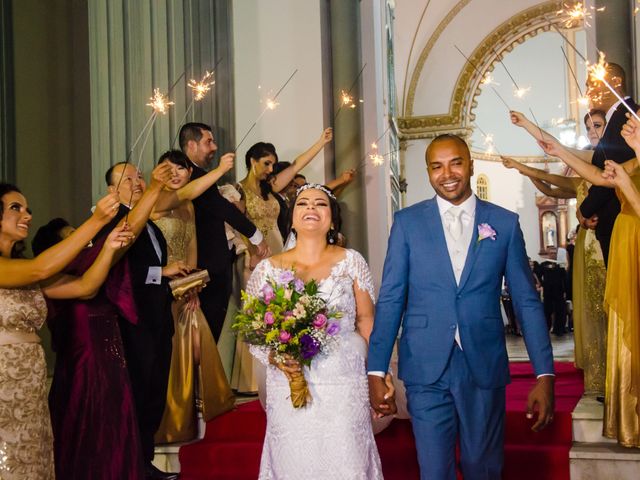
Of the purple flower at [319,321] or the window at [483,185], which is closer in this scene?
the purple flower at [319,321]

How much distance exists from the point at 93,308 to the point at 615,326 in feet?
10.1

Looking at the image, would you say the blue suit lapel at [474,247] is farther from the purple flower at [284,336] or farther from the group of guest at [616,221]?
the group of guest at [616,221]

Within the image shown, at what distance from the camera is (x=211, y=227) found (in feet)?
20.5

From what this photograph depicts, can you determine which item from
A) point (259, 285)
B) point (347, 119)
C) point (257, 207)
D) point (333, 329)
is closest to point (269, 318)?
point (333, 329)

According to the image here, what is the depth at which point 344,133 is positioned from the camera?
9539 mm

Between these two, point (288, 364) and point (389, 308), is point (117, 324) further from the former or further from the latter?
point (389, 308)

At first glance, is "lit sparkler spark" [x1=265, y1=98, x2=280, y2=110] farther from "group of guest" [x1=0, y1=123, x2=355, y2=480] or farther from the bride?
the bride

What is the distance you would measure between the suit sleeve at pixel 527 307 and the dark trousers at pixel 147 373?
8.08 ft

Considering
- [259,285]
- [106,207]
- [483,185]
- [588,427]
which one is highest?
[483,185]

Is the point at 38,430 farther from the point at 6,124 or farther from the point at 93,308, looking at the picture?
the point at 6,124

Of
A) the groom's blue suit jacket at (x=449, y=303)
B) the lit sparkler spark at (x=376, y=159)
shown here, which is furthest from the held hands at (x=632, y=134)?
the lit sparkler spark at (x=376, y=159)

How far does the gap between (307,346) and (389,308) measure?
428mm

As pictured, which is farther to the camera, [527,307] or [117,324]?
[117,324]

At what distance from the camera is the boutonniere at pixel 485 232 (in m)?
3.47
